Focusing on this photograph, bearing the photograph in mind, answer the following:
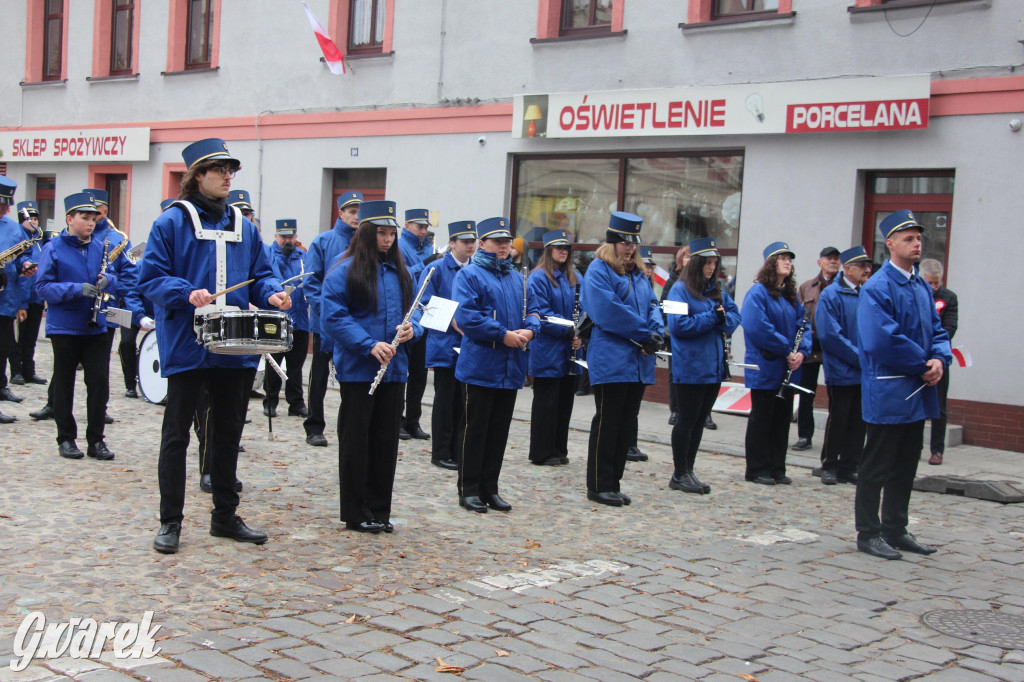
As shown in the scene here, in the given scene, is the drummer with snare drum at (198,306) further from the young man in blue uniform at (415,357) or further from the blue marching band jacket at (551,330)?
the young man in blue uniform at (415,357)

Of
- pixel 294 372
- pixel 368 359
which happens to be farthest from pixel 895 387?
pixel 294 372

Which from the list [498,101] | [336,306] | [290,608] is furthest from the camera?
[498,101]

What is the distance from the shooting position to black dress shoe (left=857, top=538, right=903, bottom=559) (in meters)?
7.11

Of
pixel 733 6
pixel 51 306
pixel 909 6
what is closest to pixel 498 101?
pixel 733 6

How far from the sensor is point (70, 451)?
8812 mm

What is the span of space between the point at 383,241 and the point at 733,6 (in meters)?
9.10

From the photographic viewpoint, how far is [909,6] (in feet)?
42.2

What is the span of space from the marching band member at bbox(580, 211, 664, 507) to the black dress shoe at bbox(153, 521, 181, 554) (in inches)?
128

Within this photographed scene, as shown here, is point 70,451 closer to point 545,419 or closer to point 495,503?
point 495,503

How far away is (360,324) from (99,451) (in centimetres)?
316

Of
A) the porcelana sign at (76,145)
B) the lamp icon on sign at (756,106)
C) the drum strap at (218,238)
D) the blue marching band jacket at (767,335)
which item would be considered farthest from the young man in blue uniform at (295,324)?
the porcelana sign at (76,145)

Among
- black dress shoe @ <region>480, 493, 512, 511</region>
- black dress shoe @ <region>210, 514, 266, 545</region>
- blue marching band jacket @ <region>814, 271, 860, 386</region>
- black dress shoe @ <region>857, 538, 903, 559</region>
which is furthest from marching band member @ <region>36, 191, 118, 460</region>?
blue marching band jacket @ <region>814, 271, 860, 386</region>

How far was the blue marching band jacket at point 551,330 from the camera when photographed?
386 inches

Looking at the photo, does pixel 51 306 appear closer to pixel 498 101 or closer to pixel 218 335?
pixel 218 335
